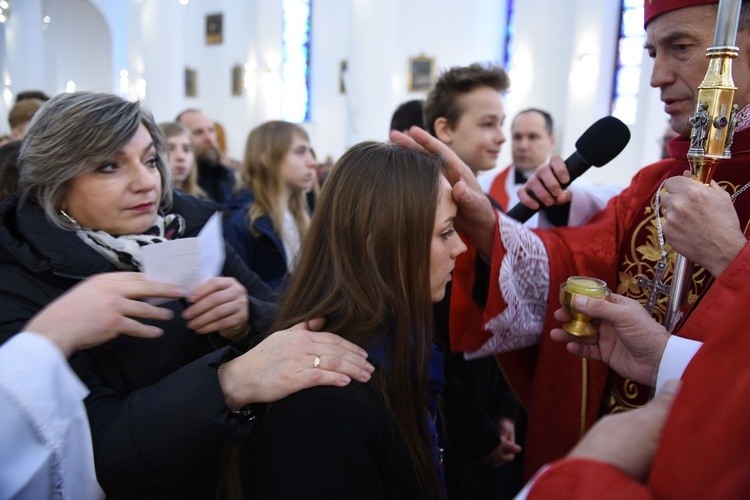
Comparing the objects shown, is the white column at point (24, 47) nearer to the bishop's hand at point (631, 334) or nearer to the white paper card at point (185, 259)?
the white paper card at point (185, 259)

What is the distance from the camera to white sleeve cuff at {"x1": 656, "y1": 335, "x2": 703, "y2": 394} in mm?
1196

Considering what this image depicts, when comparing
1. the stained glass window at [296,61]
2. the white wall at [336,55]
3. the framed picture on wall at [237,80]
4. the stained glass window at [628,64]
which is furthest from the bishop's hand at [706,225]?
the framed picture on wall at [237,80]

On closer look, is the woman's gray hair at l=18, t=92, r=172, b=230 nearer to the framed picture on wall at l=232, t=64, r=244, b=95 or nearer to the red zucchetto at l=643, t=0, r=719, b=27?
the red zucchetto at l=643, t=0, r=719, b=27

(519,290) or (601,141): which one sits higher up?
(601,141)

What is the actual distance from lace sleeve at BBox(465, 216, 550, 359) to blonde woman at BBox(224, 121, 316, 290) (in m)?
1.60

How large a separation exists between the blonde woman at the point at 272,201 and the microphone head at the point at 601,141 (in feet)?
5.98

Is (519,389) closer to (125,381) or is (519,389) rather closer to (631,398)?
(631,398)

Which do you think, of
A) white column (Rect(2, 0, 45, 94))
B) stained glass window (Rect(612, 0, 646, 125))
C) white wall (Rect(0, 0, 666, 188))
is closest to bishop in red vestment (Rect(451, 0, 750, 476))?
white wall (Rect(0, 0, 666, 188))

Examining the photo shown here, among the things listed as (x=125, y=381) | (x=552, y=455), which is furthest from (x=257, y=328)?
(x=552, y=455)

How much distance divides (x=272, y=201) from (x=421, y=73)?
11020 mm

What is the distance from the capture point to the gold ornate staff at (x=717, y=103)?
3.81 ft

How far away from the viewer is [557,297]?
1825 millimetres

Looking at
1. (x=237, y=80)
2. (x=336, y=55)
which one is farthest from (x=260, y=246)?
(x=237, y=80)

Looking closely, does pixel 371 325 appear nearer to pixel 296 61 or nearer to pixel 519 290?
pixel 519 290
